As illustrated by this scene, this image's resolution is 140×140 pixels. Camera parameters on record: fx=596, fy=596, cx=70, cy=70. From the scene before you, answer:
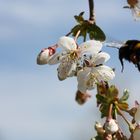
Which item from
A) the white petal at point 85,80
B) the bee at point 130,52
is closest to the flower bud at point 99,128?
the white petal at point 85,80

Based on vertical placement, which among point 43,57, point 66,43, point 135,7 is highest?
point 135,7

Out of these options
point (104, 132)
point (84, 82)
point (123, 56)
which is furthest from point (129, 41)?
point (104, 132)

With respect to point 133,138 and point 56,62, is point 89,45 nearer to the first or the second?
point 56,62

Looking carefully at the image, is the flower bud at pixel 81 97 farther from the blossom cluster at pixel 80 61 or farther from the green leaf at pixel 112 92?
the green leaf at pixel 112 92

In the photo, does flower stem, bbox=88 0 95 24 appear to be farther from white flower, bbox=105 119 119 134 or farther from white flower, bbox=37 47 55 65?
white flower, bbox=105 119 119 134

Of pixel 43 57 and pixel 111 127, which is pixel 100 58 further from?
pixel 111 127

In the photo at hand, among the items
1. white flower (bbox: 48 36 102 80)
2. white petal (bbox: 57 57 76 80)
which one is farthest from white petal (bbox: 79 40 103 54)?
white petal (bbox: 57 57 76 80)

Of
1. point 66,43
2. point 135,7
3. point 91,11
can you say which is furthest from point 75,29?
point 135,7
